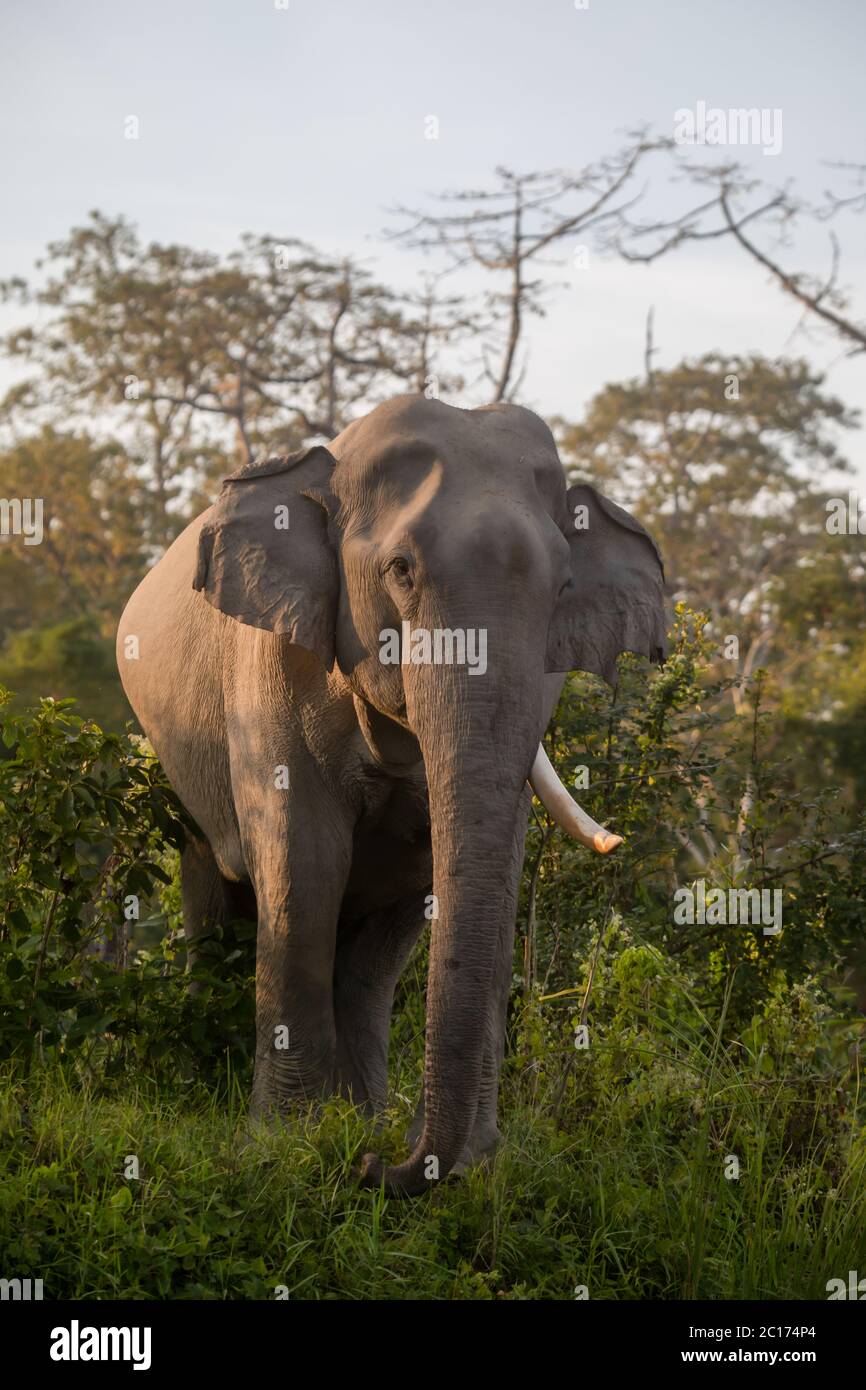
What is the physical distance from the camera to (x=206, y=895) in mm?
7844

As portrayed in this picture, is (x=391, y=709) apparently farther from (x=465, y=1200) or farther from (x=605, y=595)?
(x=465, y=1200)

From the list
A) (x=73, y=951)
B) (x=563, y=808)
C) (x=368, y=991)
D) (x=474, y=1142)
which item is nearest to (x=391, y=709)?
(x=563, y=808)

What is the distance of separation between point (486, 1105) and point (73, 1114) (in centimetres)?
145

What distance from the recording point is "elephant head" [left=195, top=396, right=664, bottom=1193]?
5148 mm

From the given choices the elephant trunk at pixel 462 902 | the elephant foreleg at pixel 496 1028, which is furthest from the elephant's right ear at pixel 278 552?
the elephant foreleg at pixel 496 1028

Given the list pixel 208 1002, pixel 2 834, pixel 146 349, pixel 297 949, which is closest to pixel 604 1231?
pixel 297 949

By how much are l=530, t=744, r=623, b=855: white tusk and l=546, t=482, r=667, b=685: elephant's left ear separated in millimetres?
452

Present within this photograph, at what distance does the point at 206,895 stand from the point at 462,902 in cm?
296

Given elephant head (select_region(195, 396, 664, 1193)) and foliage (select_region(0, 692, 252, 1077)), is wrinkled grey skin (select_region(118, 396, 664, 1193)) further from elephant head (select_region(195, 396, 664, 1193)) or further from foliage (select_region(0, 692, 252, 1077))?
foliage (select_region(0, 692, 252, 1077))

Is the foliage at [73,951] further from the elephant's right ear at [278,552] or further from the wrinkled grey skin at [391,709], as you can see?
the elephant's right ear at [278,552]

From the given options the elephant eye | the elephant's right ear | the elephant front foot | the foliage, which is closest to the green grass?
the elephant front foot

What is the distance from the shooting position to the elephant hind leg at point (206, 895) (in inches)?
304

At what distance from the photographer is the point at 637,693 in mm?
9023
